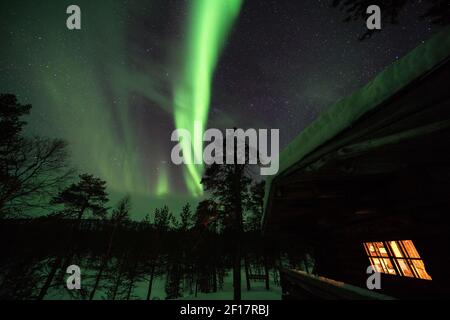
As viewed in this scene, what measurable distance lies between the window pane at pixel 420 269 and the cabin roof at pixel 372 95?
15.1ft

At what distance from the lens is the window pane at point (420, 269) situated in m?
3.93

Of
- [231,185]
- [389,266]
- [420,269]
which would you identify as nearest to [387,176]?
[420,269]

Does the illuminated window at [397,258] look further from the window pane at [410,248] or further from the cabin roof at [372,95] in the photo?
the cabin roof at [372,95]

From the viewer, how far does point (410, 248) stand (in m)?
4.20

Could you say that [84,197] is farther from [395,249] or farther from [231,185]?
[395,249]

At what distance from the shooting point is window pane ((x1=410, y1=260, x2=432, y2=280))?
3.93m

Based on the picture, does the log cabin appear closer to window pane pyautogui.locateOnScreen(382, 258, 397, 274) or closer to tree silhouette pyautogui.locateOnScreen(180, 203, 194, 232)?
window pane pyautogui.locateOnScreen(382, 258, 397, 274)

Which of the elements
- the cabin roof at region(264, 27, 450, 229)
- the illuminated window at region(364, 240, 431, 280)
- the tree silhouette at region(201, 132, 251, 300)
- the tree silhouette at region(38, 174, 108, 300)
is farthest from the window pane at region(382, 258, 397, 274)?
the tree silhouette at region(38, 174, 108, 300)

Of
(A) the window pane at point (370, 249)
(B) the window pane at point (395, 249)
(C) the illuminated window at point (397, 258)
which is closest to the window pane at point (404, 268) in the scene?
(C) the illuminated window at point (397, 258)

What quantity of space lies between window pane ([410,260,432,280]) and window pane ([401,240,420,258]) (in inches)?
4.6

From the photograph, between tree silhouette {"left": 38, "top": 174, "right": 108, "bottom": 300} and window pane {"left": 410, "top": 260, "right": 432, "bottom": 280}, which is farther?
tree silhouette {"left": 38, "top": 174, "right": 108, "bottom": 300}

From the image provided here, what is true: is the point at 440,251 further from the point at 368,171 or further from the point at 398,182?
the point at 368,171

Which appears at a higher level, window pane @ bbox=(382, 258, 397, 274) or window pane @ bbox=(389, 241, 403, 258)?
window pane @ bbox=(389, 241, 403, 258)
